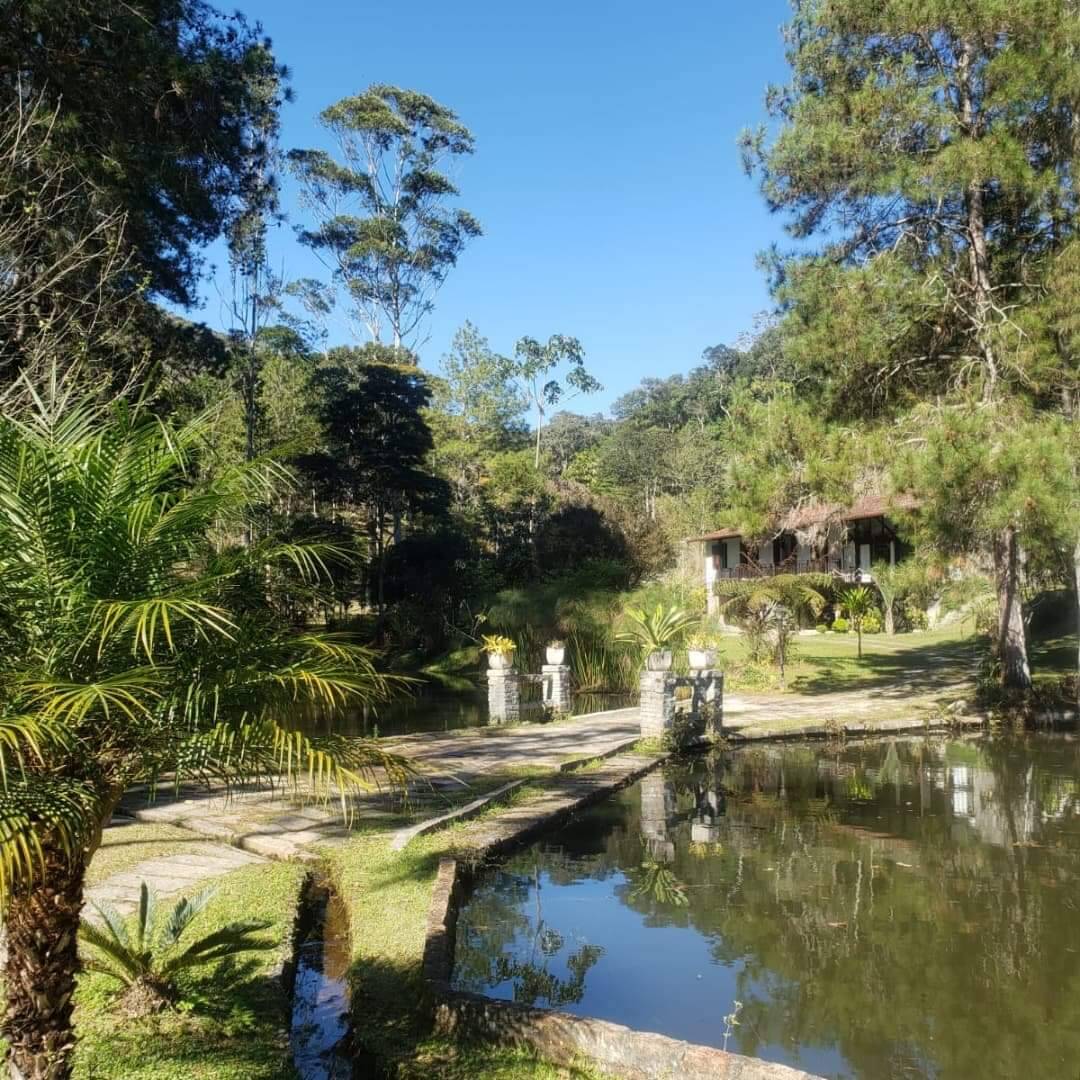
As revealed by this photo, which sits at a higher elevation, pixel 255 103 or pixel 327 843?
pixel 255 103

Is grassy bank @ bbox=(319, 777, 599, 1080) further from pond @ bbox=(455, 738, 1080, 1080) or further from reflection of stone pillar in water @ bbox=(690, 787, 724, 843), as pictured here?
reflection of stone pillar in water @ bbox=(690, 787, 724, 843)

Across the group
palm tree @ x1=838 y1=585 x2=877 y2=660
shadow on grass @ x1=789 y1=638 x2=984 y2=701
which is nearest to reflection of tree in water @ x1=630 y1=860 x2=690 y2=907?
shadow on grass @ x1=789 y1=638 x2=984 y2=701

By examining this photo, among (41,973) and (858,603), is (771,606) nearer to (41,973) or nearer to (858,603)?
(858,603)

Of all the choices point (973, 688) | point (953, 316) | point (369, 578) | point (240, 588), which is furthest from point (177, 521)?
point (369, 578)

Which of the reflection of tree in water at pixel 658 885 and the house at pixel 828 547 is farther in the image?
the house at pixel 828 547

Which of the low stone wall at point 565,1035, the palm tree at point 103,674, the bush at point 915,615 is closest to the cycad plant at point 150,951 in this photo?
the low stone wall at point 565,1035

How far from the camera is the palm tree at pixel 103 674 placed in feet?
7.67

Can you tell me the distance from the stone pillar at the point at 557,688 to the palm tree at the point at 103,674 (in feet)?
32.7

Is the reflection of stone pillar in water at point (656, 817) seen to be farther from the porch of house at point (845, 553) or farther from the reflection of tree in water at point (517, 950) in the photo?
the porch of house at point (845, 553)

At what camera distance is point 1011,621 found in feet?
41.2

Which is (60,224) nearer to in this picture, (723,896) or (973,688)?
(723,896)

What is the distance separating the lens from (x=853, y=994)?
4281mm

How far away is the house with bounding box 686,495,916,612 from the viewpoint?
72.6 ft

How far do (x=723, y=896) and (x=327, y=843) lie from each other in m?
2.65
